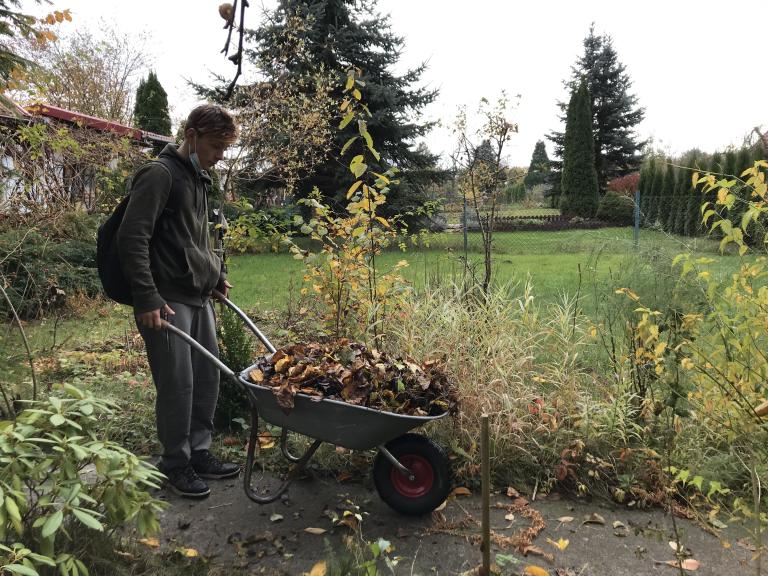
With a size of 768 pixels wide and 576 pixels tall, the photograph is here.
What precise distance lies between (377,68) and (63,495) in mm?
13888

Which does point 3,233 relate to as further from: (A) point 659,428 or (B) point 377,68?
(B) point 377,68

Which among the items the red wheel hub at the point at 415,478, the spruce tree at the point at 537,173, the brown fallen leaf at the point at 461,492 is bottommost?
the brown fallen leaf at the point at 461,492

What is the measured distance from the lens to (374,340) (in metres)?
3.36

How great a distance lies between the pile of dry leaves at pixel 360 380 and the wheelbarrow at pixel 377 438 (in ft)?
0.21

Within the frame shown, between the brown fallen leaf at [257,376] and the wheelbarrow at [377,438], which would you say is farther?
the brown fallen leaf at [257,376]

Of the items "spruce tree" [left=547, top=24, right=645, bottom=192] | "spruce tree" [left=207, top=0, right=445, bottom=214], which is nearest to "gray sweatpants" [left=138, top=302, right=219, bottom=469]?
"spruce tree" [left=207, top=0, right=445, bottom=214]

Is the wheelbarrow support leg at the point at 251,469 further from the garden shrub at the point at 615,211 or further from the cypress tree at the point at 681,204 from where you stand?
the garden shrub at the point at 615,211

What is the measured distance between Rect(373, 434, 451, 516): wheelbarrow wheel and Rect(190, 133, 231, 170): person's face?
59.8 inches

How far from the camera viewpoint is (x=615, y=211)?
2006 centimetres

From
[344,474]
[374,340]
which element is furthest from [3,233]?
[344,474]

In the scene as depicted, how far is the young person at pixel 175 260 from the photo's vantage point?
7.61 ft

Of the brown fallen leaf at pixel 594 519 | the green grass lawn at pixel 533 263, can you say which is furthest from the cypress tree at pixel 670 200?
the brown fallen leaf at pixel 594 519

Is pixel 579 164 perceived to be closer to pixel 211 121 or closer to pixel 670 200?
pixel 670 200

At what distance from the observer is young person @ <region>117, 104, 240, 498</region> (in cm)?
232
